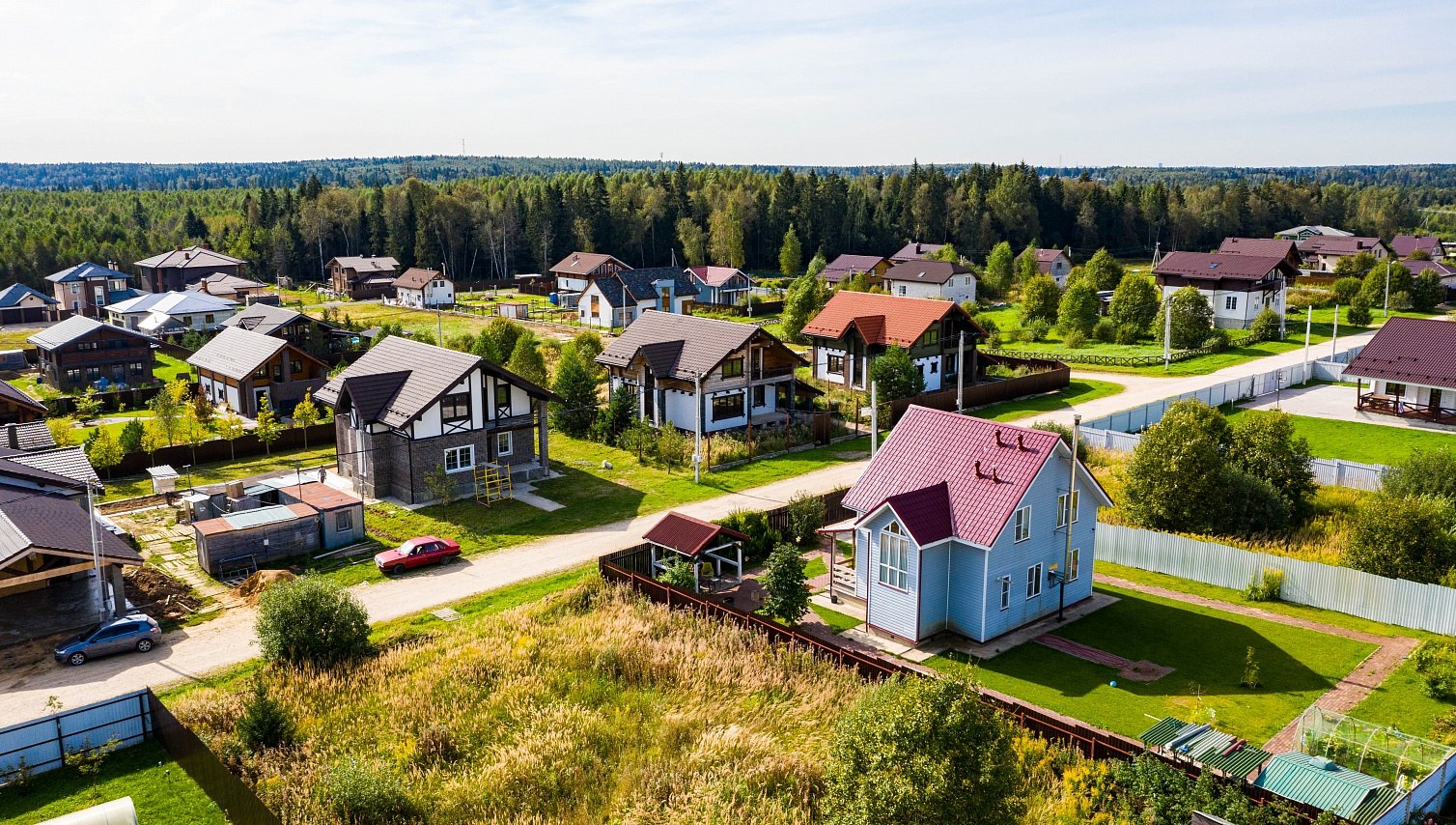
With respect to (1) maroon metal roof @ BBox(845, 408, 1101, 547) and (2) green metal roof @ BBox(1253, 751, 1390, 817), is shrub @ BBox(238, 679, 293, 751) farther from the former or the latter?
(2) green metal roof @ BBox(1253, 751, 1390, 817)

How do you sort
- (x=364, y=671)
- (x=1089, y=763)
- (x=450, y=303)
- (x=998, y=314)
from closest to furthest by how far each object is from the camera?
(x=1089, y=763)
(x=364, y=671)
(x=998, y=314)
(x=450, y=303)

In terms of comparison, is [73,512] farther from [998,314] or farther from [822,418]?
[998,314]

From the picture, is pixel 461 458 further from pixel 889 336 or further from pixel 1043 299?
pixel 1043 299

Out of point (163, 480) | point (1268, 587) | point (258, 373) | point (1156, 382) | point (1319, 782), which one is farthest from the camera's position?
point (1156, 382)

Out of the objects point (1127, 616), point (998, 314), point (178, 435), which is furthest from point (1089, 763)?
point (998, 314)

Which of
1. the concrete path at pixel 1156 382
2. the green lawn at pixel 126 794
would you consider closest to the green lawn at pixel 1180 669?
Result: the green lawn at pixel 126 794

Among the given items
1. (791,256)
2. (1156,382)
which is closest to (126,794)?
(1156,382)

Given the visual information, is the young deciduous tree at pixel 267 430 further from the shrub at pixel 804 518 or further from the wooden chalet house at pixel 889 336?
the wooden chalet house at pixel 889 336
